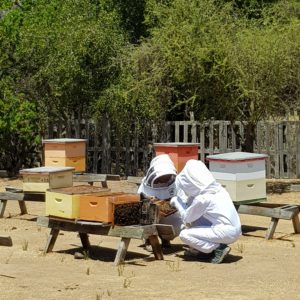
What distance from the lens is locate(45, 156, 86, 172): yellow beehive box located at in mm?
13788

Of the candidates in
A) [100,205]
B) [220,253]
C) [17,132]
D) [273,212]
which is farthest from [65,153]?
[17,132]

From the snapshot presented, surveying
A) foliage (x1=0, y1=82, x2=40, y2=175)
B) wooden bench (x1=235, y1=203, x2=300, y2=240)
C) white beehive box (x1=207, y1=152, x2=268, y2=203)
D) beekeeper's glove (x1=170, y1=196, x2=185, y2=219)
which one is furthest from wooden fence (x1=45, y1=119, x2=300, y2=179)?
beekeeper's glove (x1=170, y1=196, x2=185, y2=219)

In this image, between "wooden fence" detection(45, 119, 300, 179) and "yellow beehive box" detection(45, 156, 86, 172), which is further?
"wooden fence" detection(45, 119, 300, 179)

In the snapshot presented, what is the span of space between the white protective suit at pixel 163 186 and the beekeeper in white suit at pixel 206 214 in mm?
552

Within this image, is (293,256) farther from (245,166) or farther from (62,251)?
(62,251)

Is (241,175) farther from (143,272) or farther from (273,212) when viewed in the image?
(143,272)

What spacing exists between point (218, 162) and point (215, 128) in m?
8.60

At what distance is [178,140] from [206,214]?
10674 mm

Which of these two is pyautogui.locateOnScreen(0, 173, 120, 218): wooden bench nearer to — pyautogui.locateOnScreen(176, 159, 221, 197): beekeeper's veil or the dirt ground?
the dirt ground

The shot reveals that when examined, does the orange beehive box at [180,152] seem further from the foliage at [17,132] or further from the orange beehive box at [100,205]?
the foliage at [17,132]

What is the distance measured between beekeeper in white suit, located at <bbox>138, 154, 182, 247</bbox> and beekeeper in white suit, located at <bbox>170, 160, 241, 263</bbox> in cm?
55

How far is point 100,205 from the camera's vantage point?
8.48 metres

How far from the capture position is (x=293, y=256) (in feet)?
29.2

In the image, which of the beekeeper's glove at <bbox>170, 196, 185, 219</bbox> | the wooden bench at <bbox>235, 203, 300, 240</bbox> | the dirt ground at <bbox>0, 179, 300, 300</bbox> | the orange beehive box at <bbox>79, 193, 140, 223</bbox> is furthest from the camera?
the wooden bench at <bbox>235, 203, 300, 240</bbox>
